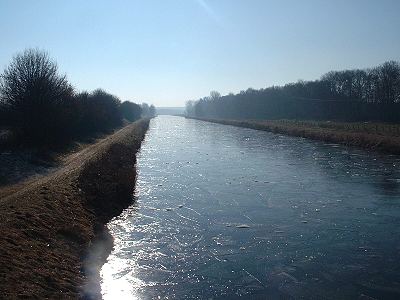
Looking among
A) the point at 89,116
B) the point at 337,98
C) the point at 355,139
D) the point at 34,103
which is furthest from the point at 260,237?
the point at 337,98

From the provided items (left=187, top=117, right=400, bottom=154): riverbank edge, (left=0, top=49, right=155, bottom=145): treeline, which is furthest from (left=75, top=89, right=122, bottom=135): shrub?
(left=187, top=117, right=400, bottom=154): riverbank edge

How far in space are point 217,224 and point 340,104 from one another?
85.6 metres

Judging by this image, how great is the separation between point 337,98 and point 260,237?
297ft

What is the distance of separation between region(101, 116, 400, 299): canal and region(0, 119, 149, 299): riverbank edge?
655mm

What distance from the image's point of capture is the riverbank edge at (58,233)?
925 centimetres

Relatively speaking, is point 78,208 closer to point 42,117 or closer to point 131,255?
point 131,255

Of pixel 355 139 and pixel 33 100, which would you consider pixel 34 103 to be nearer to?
pixel 33 100

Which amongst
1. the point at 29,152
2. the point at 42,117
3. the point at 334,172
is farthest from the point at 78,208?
the point at 42,117

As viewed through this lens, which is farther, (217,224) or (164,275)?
(217,224)

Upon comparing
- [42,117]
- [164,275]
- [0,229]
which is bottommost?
[164,275]

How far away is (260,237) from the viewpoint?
14.3m

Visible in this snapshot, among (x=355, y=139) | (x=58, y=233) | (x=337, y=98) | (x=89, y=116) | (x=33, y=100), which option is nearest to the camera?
(x=58, y=233)

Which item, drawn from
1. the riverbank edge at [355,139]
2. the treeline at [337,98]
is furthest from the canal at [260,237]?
the treeline at [337,98]

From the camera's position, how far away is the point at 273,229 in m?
15.1
